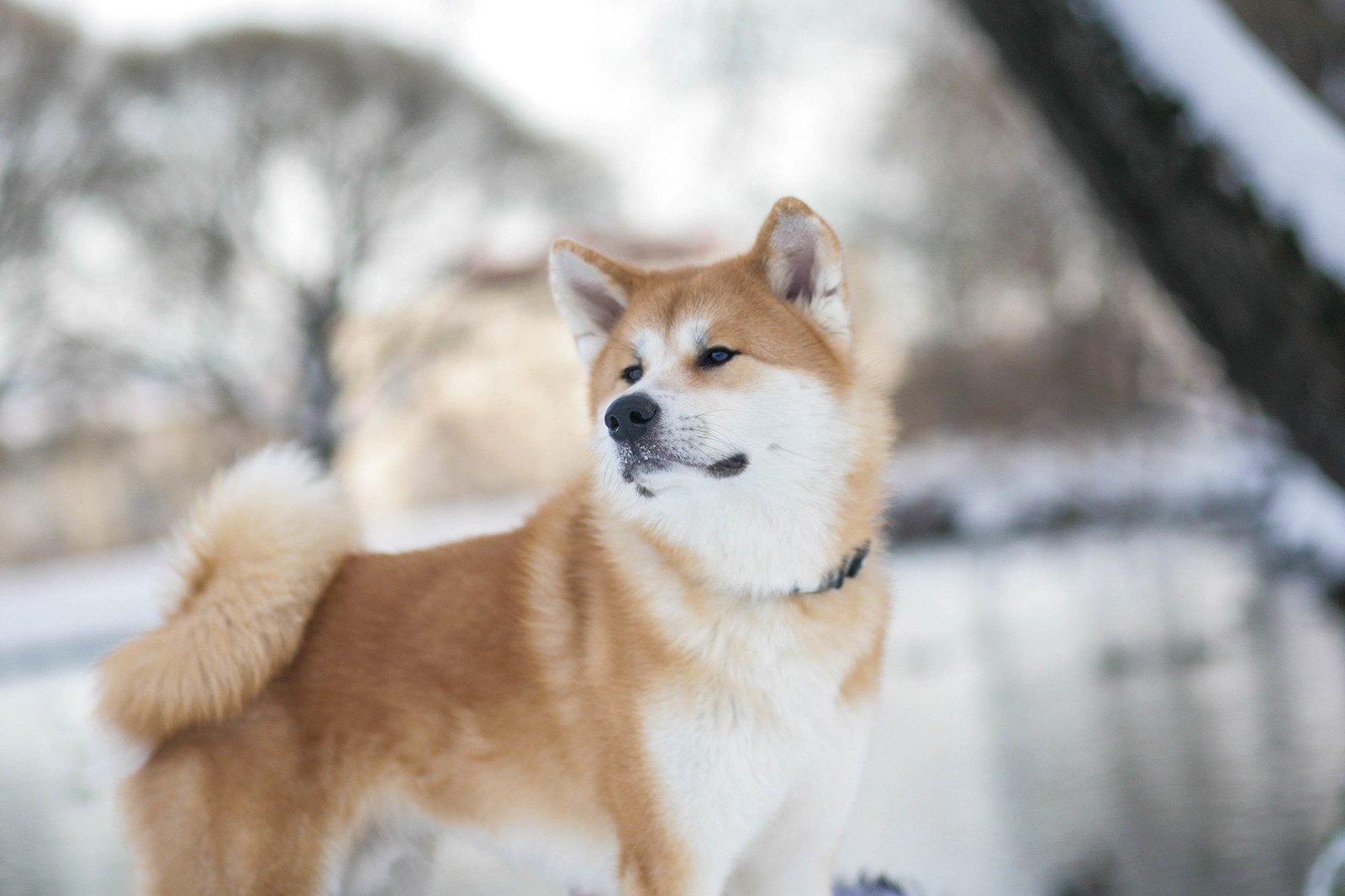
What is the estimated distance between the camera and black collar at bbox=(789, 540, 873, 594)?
235 centimetres

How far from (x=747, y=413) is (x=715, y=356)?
18 centimetres

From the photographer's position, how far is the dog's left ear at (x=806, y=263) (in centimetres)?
241

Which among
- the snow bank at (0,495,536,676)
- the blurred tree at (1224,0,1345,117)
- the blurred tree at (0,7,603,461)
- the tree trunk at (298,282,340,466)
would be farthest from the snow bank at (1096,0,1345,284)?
the tree trunk at (298,282,340,466)

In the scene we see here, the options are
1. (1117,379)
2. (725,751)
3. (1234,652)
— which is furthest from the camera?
(1117,379)

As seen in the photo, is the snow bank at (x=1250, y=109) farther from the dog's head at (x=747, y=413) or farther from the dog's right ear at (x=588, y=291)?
the dog's right ear at (x=588, y=291)

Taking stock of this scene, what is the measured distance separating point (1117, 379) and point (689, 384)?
1323 centimetres

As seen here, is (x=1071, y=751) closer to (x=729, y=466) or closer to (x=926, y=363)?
(x=729, y=466)

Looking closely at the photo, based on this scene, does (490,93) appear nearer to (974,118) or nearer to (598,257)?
(974,118)

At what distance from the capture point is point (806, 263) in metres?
2.52

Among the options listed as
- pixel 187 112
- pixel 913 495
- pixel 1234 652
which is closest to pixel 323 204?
pixel 187 112

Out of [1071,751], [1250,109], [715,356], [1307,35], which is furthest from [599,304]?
[1307,35]

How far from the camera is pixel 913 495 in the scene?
15125 millimetres

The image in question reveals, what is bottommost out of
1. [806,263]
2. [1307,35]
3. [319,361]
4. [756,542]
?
[319,361]

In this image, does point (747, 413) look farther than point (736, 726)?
Yes
